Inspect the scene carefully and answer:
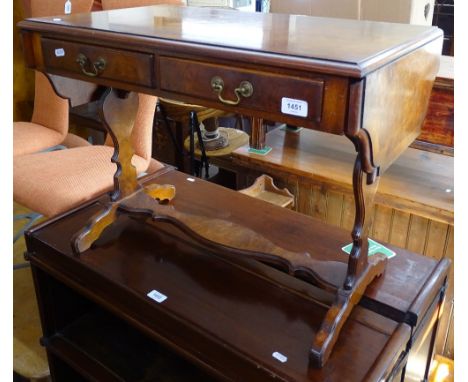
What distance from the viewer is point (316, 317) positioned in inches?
38.6

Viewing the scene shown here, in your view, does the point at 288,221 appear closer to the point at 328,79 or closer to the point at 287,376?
the point at 287,376

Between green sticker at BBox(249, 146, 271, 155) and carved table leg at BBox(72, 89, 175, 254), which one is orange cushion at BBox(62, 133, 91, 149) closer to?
green sticker at BBox(249, 146, 271, 155)

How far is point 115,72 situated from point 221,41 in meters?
0.25

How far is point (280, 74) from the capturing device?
780mm

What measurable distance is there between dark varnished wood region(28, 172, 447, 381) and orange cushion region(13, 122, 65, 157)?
599mm

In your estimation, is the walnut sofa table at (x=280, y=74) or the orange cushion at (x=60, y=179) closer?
the walnut sofa table at (x=280, y=74)

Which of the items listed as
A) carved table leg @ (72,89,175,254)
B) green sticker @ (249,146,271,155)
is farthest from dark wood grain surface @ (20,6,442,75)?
green sticker @ (249,146,271,155)

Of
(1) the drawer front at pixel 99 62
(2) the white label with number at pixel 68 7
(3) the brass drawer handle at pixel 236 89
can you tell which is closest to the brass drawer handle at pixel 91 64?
(1) the drawer front at pixel 99 62

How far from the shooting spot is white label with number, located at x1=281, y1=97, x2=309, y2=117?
769 mm

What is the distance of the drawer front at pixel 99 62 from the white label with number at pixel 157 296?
0.42 m

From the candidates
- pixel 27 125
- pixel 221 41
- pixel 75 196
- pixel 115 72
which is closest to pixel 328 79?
pixel 221 41

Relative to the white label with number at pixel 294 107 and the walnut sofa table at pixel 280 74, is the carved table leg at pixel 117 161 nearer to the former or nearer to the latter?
the walnut sofa table at pixel 280 74

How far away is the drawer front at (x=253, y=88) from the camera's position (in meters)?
0.76

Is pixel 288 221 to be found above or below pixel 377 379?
above
